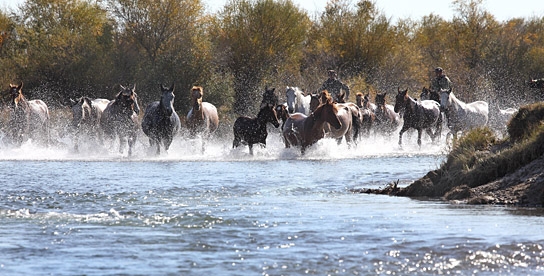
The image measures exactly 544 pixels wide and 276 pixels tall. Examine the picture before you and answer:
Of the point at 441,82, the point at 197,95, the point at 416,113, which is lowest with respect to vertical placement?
the point at 416,113

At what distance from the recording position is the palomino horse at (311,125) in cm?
2452

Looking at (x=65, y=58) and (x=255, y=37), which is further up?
(x=255, y=37)

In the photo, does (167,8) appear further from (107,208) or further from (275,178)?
(107,208)

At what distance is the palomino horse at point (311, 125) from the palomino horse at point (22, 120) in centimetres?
764

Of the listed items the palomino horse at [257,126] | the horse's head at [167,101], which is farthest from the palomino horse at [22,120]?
the palomino horse at [257,126]

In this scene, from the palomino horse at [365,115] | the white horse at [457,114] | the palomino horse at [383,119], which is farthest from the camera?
the palomino horse at [383,119]

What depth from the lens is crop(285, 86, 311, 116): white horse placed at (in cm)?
2815

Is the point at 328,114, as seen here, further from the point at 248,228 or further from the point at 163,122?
the point at 248,228

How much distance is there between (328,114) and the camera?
24500mm

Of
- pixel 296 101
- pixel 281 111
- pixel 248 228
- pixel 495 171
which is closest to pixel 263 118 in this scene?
pixel 281 111

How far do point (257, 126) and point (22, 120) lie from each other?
7150mm

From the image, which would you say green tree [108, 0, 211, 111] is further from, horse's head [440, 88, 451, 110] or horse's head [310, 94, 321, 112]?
horse's head [310, 94, 321, 112]

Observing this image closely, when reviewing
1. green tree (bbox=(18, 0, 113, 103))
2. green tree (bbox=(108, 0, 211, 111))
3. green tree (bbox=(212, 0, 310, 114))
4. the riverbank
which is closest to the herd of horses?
the riverbank

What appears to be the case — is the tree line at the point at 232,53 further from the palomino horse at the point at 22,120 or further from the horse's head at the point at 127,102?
the horse's head at the point at 127,102
